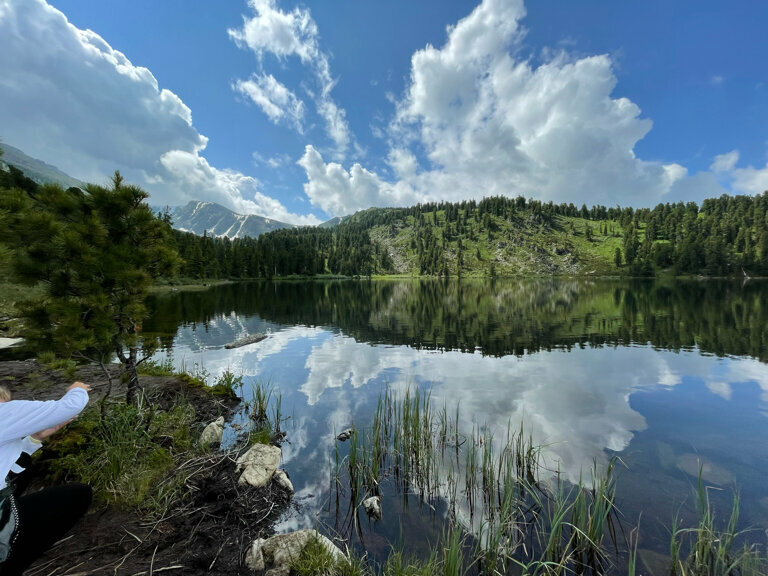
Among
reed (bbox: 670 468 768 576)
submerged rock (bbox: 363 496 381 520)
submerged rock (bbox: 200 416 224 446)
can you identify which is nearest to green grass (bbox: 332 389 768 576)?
reed (bbox: 670 468 768 576)

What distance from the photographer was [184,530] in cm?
689

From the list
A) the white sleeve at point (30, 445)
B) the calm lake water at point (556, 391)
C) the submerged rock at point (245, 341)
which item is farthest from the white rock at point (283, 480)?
the submerged rock at point (245, 341)

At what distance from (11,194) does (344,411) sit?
1342 centimetres

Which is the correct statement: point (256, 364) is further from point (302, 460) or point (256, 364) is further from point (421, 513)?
point (421, 513)

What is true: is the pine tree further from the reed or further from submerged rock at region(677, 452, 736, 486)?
submerged rock at region(677, 452, 736, 486)

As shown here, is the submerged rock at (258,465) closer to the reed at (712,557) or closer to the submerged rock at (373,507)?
the submerged rock at (373,507)

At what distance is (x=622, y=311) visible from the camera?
5284 cm

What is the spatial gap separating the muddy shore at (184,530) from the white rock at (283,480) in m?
0.19

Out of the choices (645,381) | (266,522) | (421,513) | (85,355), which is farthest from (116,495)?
(645,381)

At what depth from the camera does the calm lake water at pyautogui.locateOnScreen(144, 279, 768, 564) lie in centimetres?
919

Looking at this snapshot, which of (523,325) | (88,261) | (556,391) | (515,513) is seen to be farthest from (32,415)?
(523,325)

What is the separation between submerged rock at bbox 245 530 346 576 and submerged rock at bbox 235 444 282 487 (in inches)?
104

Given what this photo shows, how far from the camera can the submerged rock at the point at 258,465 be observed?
8.84m

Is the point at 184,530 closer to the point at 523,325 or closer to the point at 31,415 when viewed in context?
the point at 31,415
